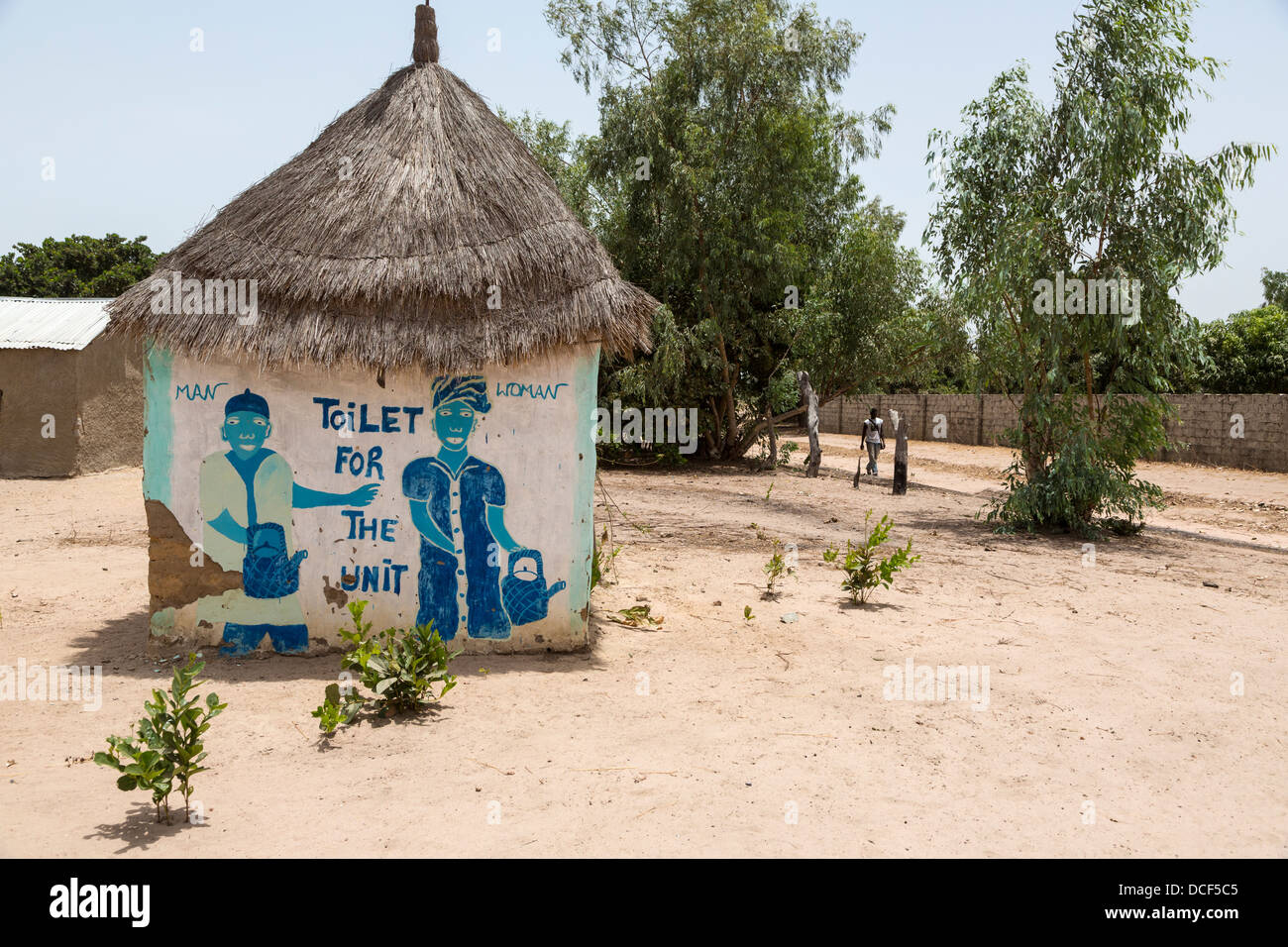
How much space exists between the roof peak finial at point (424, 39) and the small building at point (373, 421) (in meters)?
1.53

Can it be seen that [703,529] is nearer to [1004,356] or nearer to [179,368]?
[1004,356]

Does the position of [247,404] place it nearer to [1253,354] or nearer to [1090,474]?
[1090,474]

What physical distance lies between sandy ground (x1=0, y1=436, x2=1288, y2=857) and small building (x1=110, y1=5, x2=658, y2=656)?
518mm

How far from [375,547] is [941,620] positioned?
15.4 feet

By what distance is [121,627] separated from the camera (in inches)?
271

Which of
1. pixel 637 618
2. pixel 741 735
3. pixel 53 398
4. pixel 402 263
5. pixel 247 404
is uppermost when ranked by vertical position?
pixel 402 263

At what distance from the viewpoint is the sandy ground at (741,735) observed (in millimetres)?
3896

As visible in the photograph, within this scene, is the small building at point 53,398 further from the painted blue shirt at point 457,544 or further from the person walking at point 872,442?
the person walking at point 872,442

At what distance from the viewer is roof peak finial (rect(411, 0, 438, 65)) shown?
7223 millimetres

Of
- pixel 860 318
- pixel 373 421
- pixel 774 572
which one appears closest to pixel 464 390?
pixel 373 421

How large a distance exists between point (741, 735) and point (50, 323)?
1625cm

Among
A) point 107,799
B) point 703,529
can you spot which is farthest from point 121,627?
point 703,529

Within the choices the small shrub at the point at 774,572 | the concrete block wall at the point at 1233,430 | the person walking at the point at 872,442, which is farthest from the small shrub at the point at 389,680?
the person walking at the point at 872,442

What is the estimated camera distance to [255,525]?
239 inches
